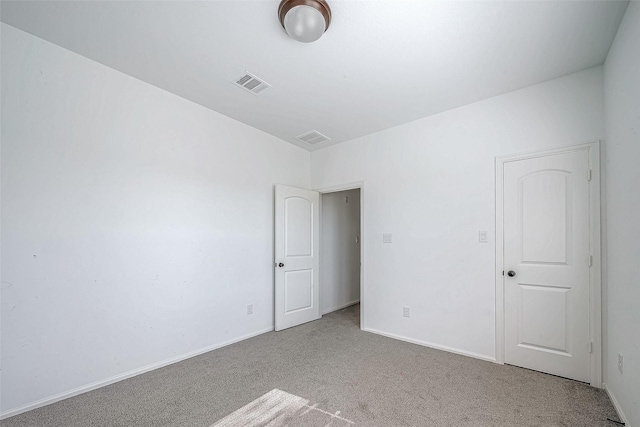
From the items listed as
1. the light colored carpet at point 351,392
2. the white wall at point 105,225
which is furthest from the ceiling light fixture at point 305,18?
the light colored carpet at point 351,392

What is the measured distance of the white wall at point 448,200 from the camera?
246 centimetres

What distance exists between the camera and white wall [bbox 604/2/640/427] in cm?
158

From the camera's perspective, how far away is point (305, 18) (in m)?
1.68

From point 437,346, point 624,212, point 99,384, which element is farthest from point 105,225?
point 624,212

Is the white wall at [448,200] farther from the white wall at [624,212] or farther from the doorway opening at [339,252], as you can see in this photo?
the doorway opening at [339,252]

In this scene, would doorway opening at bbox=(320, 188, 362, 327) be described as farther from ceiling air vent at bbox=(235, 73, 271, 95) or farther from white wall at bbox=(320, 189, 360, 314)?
ceiling air vent at bbox=(235, 73, 271, 95)

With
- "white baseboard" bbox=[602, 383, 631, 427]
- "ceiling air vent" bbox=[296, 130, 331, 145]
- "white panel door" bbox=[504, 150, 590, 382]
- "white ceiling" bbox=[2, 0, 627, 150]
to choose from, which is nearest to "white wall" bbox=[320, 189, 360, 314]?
"ceiling air vent" bbox=[296, 130, 331, 145]

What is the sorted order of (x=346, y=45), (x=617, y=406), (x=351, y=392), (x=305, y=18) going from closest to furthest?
(x=305, y=18) → (x=617, y=406) → (x=346, y=45) → (x=351, y=392)

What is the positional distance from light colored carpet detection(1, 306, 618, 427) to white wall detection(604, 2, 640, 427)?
1.17 feet

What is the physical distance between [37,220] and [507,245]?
157 inches

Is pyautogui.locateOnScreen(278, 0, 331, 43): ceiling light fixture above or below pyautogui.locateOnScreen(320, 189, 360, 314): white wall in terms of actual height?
above

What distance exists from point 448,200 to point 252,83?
2372 mm

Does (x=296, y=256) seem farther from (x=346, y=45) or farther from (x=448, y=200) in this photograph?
(x=346, y=45)

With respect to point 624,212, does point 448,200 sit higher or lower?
higher
